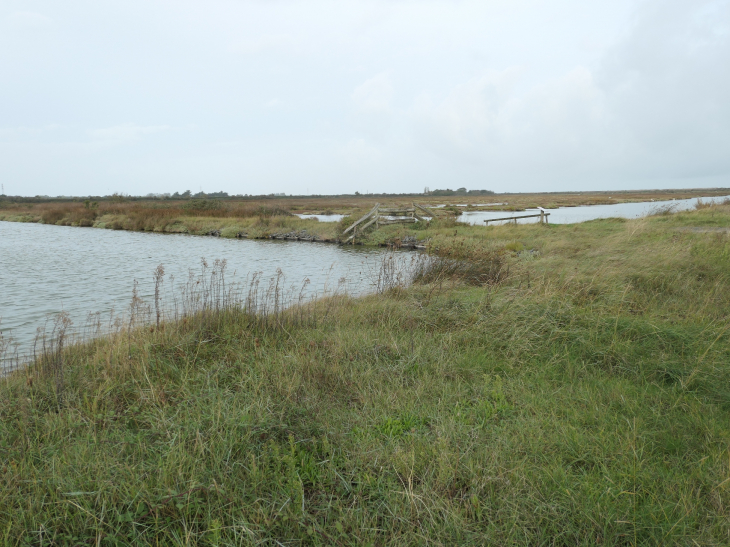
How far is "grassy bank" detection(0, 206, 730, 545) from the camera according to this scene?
8.04ft

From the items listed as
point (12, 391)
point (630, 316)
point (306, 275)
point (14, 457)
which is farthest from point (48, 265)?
point (630, 316)

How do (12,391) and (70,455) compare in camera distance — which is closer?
(70,455)

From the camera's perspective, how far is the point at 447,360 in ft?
15.6

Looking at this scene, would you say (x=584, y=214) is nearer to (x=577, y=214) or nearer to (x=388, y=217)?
(x=577, y=214)

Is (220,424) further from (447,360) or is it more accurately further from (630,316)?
(630,316)

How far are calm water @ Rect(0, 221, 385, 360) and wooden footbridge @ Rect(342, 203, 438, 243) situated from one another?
190cm

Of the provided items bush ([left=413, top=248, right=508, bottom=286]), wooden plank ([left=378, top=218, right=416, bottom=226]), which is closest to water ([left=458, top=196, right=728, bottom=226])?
wooden plank ([left=378, top=218, right=416, bottom=226])

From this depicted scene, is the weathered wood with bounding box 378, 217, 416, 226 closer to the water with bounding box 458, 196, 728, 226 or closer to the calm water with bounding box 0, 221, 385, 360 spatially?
the water with bounding box 458, 196, 728, 226

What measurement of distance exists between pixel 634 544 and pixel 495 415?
139cm

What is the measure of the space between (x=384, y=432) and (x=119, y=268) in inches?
608

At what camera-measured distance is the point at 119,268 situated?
1586 centimetres

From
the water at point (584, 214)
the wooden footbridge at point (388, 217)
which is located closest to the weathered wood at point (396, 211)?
the wooden footbridge at point (388, 217)

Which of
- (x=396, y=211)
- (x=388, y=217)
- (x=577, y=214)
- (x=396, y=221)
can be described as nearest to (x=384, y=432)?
(x=396, y=221)

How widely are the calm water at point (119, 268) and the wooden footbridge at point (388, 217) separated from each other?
6.24 ft
